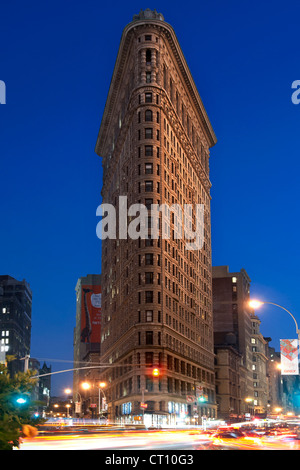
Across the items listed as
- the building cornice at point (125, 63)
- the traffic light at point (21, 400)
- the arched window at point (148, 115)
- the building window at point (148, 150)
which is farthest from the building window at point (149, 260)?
the traffic light at point (21, 400)

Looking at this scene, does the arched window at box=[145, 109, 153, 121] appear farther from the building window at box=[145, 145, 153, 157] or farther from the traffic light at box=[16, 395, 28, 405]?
the traffic light at box=[16, 395, 28, 405]

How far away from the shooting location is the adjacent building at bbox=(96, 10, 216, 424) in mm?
107375

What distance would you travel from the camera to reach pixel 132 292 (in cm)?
11288

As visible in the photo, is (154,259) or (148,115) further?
(148,115)

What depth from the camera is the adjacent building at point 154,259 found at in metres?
107

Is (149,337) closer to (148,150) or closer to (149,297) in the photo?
(149,297)

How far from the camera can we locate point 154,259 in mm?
109000

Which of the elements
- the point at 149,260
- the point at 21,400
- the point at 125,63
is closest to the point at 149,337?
the point at 149,260

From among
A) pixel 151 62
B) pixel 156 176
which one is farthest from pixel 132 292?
pixel 151 62

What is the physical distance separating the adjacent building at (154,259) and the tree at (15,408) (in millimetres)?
66796

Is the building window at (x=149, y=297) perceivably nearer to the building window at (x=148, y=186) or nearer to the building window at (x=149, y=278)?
the building window at (x=149, y=278)

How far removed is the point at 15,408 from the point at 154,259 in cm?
8713

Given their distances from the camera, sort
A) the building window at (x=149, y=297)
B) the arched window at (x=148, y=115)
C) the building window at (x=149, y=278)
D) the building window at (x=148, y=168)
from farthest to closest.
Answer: the arched window at (x=148, y=115) < the building window at (x=148, y=168) < the building window at (x=149, y=278) < the building window at (x=149, y=297)

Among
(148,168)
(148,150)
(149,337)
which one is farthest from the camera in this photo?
(148,150)
